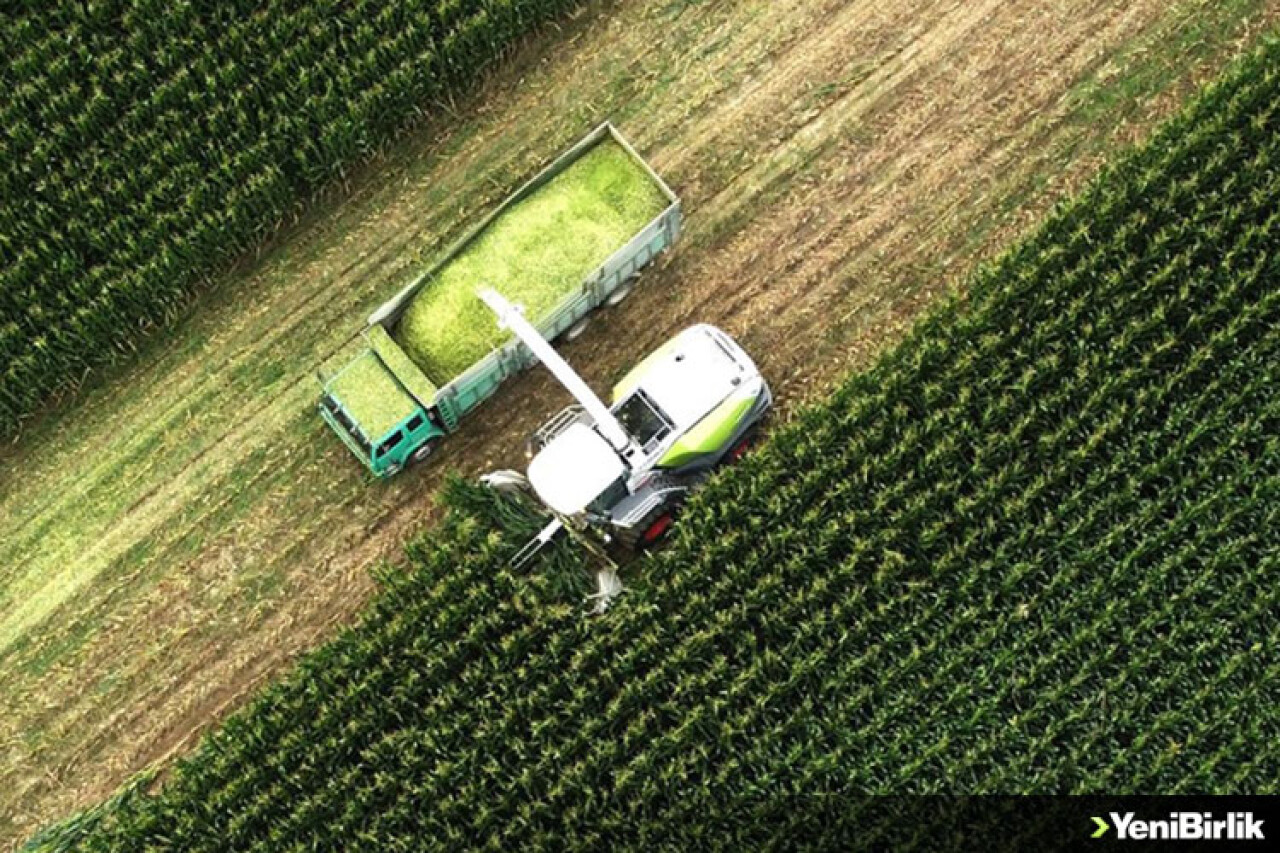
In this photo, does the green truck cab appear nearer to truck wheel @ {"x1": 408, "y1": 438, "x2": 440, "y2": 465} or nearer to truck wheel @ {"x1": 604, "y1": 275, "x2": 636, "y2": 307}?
truck wheel @ {"x1": 408, "y1": 438, "x2": 440, "y2": 465}

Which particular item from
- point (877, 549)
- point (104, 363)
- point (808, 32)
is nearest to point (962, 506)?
point (877, 549)

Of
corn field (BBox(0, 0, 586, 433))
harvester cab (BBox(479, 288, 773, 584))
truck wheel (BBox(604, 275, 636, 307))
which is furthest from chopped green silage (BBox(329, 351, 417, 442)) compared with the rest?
truck wheel (BBox(604, 275, 636, 307))

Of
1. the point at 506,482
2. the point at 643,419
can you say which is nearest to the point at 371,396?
the point at 506,482

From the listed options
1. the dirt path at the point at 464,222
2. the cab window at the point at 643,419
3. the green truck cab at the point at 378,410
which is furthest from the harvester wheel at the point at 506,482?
the cab window at the point at 643,419

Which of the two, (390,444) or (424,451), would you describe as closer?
(390,444)

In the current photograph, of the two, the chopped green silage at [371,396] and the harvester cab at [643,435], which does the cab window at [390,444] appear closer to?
the chopped green silage at [371,396]

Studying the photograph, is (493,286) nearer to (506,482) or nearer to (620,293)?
(620,293)
